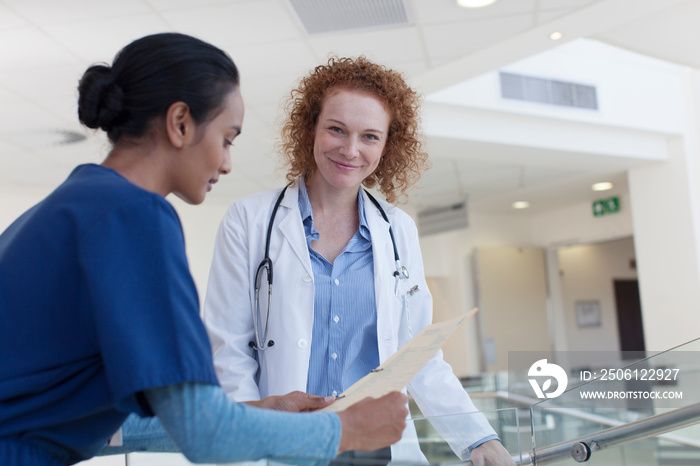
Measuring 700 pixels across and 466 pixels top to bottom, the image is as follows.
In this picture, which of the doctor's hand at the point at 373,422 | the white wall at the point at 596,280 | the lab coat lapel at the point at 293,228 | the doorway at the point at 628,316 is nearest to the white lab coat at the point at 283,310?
the lab coat lapel at the point at 293,228

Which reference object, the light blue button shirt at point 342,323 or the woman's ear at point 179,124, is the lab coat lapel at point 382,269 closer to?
the light blue button shirt at point 342,323

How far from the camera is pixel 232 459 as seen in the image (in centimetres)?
78

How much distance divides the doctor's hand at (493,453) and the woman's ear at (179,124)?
879 millimetres

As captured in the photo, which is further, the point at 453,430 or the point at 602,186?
the point at 602,186

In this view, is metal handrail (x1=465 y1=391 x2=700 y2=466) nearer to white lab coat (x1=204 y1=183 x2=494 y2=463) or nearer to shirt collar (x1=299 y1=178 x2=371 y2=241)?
white lab coat (x1=204 y1=183 x2=494 y2=463)

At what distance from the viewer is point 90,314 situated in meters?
0.78

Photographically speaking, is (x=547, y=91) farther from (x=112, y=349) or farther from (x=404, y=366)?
(x=112, y=349)

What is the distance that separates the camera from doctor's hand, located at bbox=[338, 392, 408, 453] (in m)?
0.85

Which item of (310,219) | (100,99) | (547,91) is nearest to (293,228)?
(310,219)

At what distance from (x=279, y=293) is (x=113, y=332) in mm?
968

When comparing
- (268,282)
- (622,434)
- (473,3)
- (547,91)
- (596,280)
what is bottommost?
(622,434)

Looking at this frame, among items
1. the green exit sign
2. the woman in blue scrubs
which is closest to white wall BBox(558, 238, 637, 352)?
the green exit sign

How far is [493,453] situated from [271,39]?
343 centimetres

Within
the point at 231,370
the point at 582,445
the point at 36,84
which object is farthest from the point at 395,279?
the point at 36,84
